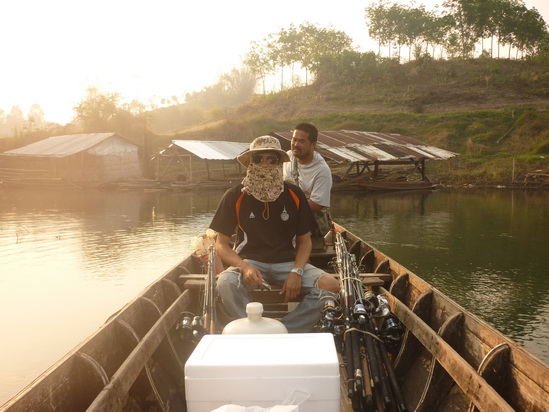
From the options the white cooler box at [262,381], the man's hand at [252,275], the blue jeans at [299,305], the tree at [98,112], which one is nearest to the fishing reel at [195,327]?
the blue jeans at [299,305]

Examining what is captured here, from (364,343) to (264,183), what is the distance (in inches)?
67.0

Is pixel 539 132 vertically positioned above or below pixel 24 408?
above

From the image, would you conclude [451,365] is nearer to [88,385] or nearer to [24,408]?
[88,385]

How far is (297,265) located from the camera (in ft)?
15.5

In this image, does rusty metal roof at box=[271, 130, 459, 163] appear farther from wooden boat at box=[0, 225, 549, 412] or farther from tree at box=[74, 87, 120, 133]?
tree at box=[74, 87, 120, 133]

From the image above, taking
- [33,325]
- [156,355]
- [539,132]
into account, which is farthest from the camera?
[539,132]

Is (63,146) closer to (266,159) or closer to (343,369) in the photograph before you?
(266,159)

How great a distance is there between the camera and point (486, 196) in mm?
27547

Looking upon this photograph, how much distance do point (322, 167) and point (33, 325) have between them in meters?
5.46

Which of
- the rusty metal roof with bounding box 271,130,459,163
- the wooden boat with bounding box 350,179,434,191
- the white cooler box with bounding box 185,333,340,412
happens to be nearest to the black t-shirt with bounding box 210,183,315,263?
the white cooler box with bounding box 185,333,340,412

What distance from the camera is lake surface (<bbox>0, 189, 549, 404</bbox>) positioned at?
7.94 metres

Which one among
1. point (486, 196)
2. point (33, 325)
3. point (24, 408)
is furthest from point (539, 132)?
point (24, 408)

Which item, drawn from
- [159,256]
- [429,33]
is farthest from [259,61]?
[159,256]

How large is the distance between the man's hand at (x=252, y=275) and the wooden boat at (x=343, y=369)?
29.3 inches
